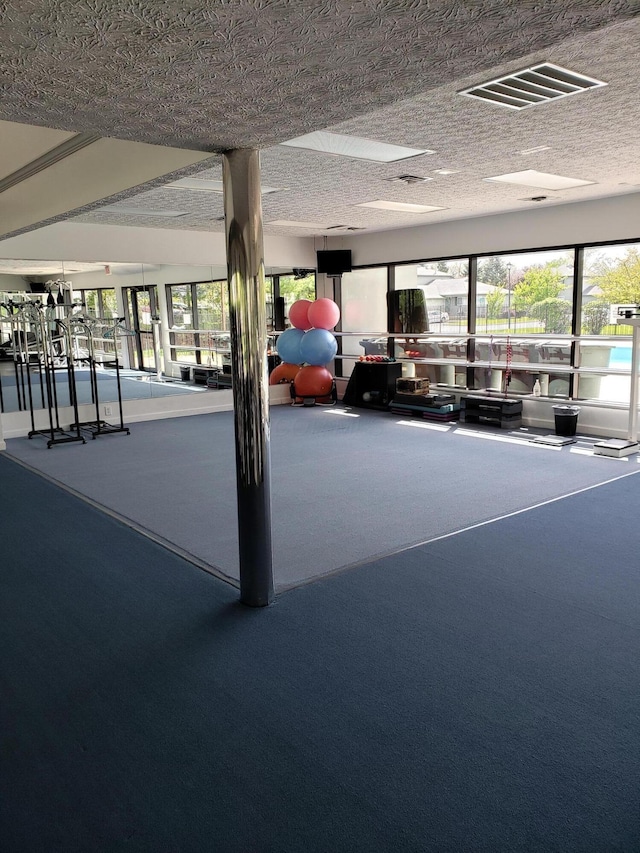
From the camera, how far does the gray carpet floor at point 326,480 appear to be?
4.29m

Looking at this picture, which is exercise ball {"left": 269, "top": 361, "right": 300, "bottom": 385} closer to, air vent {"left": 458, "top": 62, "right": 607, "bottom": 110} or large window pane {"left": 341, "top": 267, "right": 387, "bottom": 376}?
large window pane {"left": 341, "top": 267, "right": 387, "bottom": 376}

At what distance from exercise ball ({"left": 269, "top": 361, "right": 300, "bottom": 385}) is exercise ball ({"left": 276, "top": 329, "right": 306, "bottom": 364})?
35cm

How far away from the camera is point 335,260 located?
33.6 ft

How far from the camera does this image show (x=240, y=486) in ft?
11.0

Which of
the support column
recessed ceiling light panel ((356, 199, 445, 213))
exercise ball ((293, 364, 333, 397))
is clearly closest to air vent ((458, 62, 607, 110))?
the support column

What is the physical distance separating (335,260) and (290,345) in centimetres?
160

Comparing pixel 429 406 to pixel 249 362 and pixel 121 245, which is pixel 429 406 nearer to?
pixel 121 245

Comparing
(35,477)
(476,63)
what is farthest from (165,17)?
Result: (35,477)

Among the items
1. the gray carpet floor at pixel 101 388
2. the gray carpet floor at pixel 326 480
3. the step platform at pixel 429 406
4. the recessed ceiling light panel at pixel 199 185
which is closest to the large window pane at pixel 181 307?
the gray carpet floor at pixel 101 388

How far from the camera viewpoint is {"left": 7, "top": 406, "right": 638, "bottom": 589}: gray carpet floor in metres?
4.29

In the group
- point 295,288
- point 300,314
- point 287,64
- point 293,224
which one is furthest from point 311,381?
point 287,64

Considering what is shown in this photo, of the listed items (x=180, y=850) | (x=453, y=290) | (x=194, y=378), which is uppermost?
(x=453, y=290)

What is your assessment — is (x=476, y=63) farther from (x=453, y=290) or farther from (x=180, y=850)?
(x=453, y=290)

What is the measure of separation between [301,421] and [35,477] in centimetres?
362
